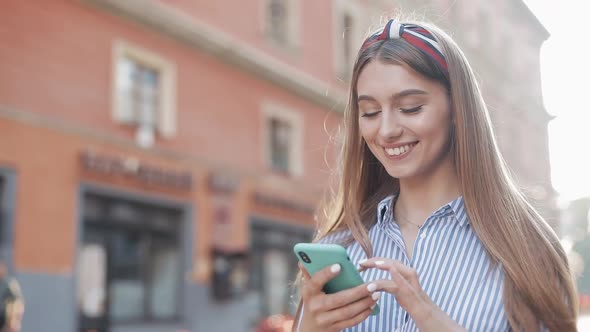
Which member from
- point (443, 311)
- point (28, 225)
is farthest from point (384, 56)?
point (28, 225)

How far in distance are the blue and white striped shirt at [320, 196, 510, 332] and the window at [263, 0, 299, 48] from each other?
50.2 feet

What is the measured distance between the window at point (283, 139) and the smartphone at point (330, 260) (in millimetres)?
14585

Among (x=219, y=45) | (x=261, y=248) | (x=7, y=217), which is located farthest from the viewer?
(x=261, y=248)

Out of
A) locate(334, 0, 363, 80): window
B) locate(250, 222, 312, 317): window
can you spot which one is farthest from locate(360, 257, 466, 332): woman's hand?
locate(334, 0, 363, 80): window

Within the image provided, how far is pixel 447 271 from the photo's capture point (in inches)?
77.2

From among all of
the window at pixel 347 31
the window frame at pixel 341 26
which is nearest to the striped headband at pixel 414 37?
the window frame at pixel 341 26

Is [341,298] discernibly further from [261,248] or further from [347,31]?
[347,31]

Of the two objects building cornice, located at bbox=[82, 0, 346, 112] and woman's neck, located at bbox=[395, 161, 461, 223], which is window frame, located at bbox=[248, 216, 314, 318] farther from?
woman's neck, located at bbox=[395, 161, 461, 223]

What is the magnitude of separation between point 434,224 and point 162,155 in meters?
11.9

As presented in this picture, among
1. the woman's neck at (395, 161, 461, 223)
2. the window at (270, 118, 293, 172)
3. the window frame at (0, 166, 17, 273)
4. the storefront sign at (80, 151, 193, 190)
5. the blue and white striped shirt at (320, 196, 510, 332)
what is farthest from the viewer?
the window at (270, 118, 293, 172)

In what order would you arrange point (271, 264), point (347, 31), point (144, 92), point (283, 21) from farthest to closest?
1. point (347, 31)
2. point (283, 21)
3. point (271, 264)
4. point (144, 92)

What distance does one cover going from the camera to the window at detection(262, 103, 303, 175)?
54.5 ft

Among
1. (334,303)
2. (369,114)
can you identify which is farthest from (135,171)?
(334,303)

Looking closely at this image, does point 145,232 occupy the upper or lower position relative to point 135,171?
lower
